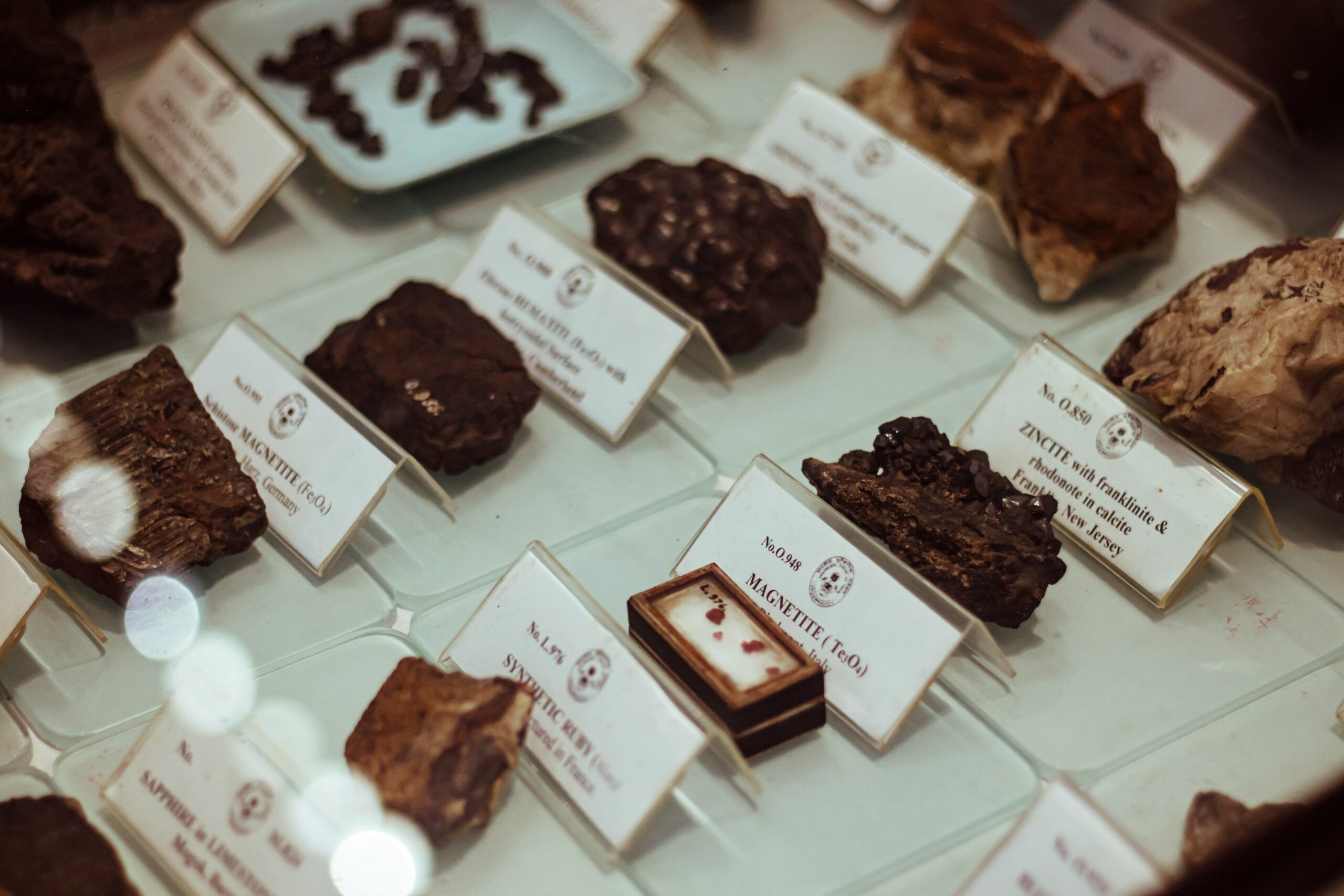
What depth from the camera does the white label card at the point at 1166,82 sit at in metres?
2.47

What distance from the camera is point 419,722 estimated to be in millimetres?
1474

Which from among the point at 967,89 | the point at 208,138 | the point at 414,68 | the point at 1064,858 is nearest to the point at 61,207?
the point at 208,138

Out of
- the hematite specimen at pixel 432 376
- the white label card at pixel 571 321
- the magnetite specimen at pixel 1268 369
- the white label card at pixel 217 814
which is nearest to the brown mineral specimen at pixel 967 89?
the magnetite specimen at pixel 1268 369

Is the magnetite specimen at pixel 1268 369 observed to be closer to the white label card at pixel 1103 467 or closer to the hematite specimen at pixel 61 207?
the white label card at pixel 1103 467

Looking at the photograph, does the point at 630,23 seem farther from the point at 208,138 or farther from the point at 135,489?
the point at 135,489

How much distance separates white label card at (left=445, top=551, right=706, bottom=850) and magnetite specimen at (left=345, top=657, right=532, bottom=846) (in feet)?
0.17

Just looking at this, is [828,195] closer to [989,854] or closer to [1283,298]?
[1283,298]

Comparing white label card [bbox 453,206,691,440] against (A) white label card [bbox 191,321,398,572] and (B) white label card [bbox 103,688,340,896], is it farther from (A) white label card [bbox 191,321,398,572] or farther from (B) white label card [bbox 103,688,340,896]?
(B) white label card [bbox 103,688,340,896]

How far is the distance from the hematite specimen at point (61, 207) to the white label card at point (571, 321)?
540mm

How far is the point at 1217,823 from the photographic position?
142 cm

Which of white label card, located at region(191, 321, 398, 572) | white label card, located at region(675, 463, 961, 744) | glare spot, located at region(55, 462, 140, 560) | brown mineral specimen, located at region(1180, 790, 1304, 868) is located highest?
brown mineral specimen, located at region(1180, 790, 1304, 868)

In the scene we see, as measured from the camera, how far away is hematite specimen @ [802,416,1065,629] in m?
1.68

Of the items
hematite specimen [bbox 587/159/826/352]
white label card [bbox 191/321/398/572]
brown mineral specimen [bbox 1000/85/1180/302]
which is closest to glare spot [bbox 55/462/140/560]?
white label card [bbox 191/321/398/572]

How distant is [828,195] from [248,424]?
1.15m
